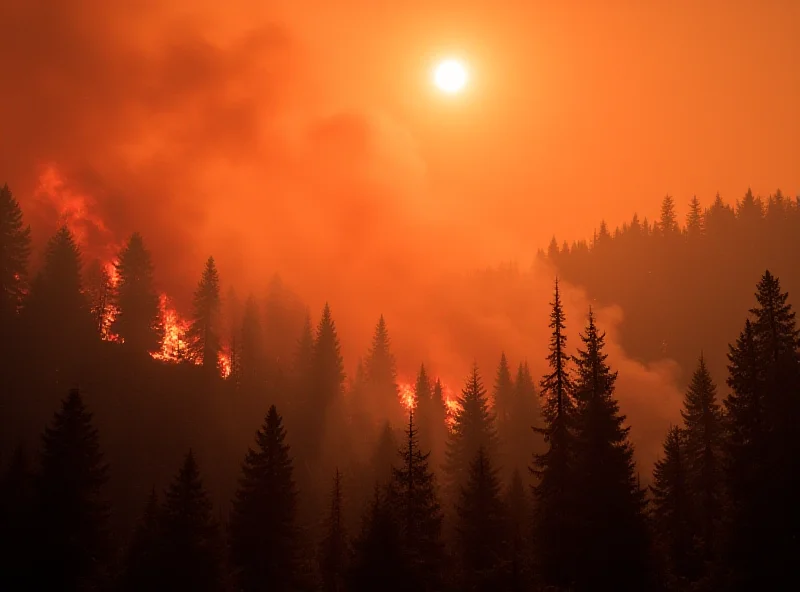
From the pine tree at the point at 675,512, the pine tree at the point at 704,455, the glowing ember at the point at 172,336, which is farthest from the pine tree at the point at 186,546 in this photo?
the glowing ember at the point at 172,336

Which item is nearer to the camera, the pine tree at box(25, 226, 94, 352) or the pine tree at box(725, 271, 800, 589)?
the pine tree at box(725, 271, 800, 589)

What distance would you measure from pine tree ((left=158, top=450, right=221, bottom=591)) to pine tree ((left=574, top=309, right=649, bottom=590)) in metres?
17.1

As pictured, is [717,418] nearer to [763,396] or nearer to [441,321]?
[763,396]

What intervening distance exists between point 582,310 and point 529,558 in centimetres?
12408

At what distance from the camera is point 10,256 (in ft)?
253

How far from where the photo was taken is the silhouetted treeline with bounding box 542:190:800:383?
442 ft

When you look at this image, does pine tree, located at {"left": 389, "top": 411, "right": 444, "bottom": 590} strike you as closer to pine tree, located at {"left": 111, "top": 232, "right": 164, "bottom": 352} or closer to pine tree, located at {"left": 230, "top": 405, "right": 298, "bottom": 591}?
pine tree, located at {"left": 230, "top": 405, "right": 298, "bottom": 591}

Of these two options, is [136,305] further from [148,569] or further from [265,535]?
[148,569]

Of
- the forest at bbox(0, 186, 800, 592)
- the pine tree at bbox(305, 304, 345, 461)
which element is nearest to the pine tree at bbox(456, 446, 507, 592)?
the forest at bbox(0, 186, 800, 592)

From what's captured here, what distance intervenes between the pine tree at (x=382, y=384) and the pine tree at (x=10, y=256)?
47140 millimetres

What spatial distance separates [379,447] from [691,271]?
105849 millimetres

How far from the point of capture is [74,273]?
3189 inches

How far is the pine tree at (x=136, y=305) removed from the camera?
8131cm

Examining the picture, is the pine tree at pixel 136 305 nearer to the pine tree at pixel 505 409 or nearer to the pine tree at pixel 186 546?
the pine tree at pixel 505 409
